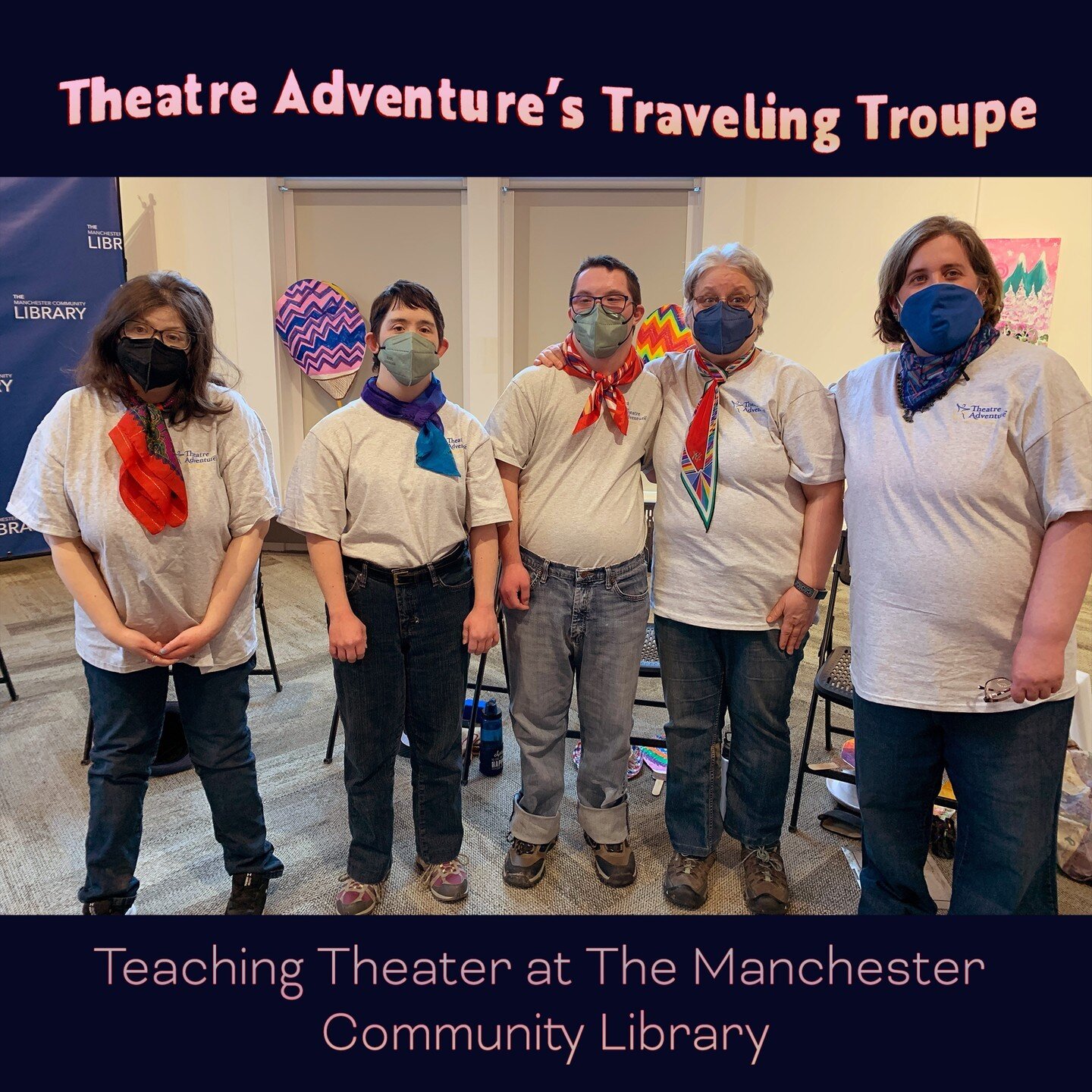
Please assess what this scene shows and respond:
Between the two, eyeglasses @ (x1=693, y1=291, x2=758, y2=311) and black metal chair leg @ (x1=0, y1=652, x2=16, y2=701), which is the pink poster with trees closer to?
eyeglasses @ (x1=693, y1=291, x2=758, y2=311)

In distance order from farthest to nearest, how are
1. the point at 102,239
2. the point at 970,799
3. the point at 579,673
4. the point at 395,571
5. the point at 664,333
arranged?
the point at 664,333
the point at 102,239
the point at 579,673
the point at 395,571
the point at 970,799

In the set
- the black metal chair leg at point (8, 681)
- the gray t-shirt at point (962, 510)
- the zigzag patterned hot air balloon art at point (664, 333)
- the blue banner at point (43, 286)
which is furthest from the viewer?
the zigzag patterned hot air balloon art at point (664, 333)

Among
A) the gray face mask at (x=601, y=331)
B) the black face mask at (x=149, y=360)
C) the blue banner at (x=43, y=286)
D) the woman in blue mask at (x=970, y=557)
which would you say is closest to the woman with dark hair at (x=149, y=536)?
the black face mask at (x=149, y=360)

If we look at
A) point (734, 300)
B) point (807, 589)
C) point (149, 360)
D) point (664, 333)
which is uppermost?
point (664, 333)

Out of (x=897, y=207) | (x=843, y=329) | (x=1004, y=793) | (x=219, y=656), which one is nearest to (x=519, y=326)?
(x=843, y=329)

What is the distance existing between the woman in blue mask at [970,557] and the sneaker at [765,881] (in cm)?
49

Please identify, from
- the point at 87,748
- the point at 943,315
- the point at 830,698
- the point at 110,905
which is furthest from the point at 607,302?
the point at 87,748

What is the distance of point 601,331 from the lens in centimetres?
178

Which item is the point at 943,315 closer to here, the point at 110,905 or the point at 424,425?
the point at 424,425

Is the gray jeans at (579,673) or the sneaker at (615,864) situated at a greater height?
the gray jeans at (579,673)

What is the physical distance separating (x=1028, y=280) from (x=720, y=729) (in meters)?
4.16

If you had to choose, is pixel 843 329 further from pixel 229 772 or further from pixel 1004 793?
pixel 229 772

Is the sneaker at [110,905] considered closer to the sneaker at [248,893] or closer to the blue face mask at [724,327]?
the sneaker at [248,893]

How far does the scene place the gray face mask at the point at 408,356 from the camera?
168 centimetres
